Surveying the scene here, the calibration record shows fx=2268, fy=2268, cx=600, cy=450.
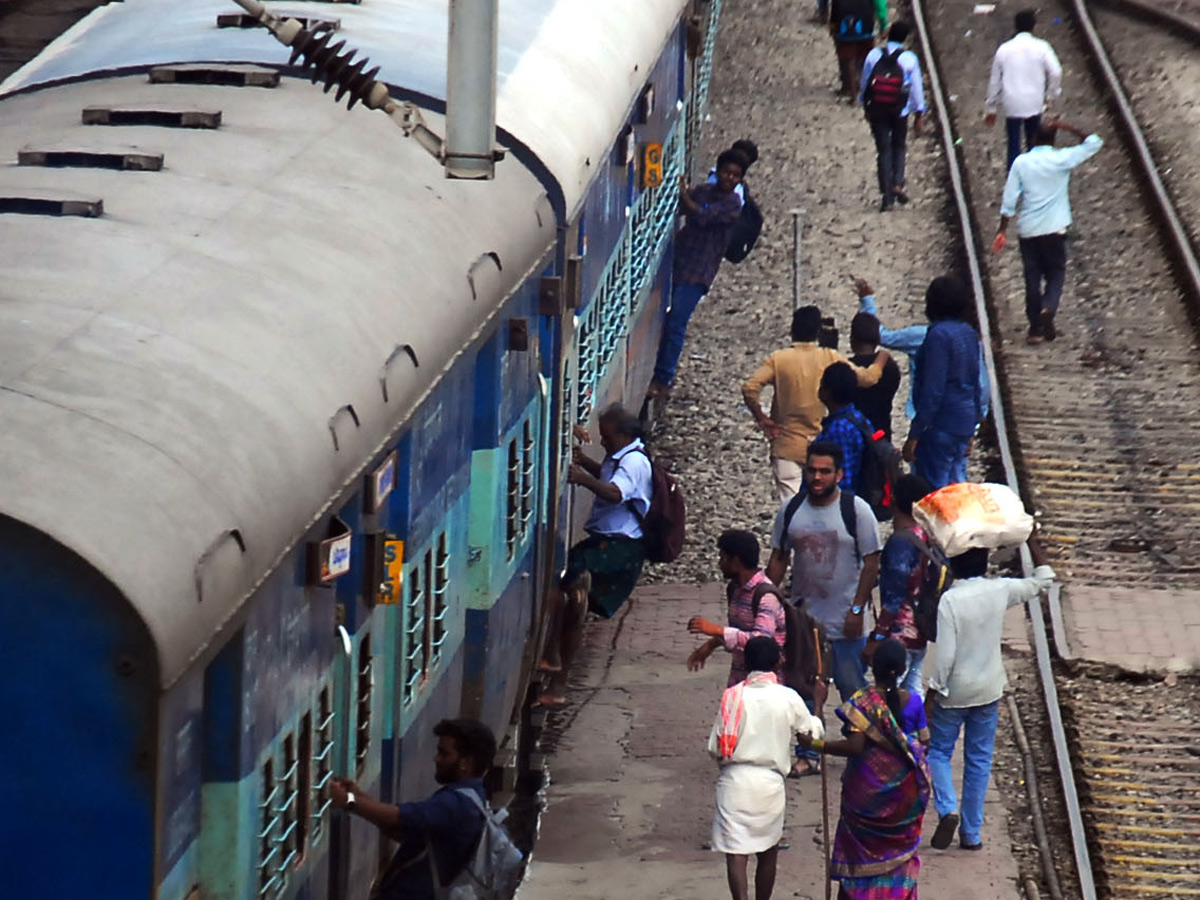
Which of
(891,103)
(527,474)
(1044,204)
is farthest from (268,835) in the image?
(891,103)

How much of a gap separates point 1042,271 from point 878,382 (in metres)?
4.75

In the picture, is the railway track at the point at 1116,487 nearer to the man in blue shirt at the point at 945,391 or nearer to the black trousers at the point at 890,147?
the black trousers at the point at 890,147

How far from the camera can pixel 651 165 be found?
1202 cm

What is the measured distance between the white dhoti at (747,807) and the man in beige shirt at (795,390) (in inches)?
133

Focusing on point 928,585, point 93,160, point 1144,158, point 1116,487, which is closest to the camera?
point 93,160

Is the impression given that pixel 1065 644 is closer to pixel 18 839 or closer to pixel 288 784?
pixel 288 784

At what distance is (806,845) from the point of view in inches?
360

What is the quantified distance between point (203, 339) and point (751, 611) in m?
4.45

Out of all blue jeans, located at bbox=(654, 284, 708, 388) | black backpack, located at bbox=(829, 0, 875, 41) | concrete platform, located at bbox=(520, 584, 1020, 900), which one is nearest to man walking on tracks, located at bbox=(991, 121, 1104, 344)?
blue jeans, located at bbox=(654, 284, 708, 388)

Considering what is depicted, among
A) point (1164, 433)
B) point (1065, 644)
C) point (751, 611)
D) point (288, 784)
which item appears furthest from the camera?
point (1164, 433)

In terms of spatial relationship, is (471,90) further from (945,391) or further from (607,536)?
(945,391)

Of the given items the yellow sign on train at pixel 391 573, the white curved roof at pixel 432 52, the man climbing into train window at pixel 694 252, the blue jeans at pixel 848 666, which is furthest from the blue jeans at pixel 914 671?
the man climbing into train window at pixel 694 252

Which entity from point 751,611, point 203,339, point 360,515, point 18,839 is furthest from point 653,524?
point 18,839

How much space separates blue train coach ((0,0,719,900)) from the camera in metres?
3.86
